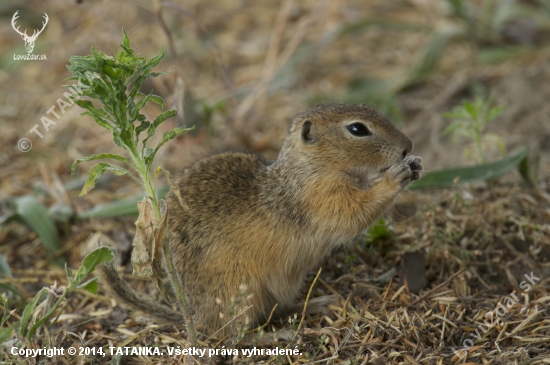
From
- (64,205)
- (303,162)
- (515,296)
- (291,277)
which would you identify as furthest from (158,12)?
(515,296)

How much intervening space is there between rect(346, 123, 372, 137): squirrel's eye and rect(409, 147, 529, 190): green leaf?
3.36 ft

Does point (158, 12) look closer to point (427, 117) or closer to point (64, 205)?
point (64, 205)

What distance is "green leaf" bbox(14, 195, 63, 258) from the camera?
482 centimetres

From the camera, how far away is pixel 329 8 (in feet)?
26.0

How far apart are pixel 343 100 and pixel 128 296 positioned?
347 centimetres

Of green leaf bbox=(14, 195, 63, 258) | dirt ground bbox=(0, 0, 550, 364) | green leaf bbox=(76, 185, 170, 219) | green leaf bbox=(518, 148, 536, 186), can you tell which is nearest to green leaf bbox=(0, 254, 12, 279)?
dirt ground bbox=(0, 0, 550, 364)

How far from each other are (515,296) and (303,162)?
1511 mm

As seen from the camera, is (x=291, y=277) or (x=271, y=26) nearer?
(x=291, y=277)

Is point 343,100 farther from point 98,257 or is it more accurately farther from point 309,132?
point 98,257

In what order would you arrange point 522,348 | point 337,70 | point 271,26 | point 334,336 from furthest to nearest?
point 271,26, point 337,70, point 334,336, point 522,348

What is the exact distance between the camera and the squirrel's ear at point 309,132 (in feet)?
13.1

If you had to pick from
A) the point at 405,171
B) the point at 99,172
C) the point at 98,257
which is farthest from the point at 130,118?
the point at 405,171

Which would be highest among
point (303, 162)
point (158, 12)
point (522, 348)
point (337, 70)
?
point (158, 12)

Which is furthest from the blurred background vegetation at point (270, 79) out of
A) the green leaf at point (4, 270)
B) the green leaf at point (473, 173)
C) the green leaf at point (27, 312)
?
the green leaf at point (27, 312)
